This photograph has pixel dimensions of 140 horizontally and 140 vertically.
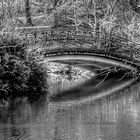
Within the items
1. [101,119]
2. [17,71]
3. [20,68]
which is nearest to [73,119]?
[101,119]

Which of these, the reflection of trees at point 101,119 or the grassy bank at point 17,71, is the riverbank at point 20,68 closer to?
the grassy bank at point 17,71

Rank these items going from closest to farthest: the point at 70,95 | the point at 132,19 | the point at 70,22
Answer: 1. the point at 70,95
2. the point at 132,19
3. the point at 70,22

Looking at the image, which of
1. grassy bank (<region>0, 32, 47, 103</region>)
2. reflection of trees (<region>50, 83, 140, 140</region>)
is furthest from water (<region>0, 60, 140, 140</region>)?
grassy bank (<region>0, 32, 47, 103</region>)

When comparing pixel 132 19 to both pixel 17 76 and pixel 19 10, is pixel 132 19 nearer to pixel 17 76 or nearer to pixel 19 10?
pixel 19 10

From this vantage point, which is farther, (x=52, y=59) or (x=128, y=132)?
(x=52, y=59)

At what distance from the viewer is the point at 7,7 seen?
46.8m

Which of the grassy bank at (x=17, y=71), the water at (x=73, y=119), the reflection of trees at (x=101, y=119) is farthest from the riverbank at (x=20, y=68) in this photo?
the reflection of trees at (x=101, y=119)

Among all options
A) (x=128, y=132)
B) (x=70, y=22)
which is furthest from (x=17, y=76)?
(x=70, y=22)

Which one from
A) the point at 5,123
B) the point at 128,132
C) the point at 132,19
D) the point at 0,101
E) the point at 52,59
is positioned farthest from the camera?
the point at 132,19

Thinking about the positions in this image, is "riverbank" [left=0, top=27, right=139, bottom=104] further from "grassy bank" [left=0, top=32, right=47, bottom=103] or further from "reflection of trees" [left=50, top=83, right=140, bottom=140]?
"reflection of trees" [left=50, top=83, right=140, bottom=140]

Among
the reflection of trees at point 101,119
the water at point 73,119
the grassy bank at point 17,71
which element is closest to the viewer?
the water at point 73,119

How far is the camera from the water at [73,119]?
24000 mm

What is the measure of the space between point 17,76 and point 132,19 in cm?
1435

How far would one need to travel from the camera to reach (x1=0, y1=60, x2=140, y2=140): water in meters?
24.0
